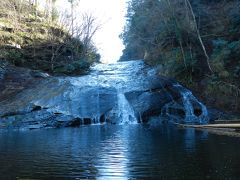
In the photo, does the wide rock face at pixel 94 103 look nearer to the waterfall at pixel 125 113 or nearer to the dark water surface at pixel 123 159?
the waterfall at pixel 125 113

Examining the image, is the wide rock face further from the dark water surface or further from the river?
the dark water surface

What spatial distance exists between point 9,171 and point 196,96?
22690 millimetres

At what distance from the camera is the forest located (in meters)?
30.6

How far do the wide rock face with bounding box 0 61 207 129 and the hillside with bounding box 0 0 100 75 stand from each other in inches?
192

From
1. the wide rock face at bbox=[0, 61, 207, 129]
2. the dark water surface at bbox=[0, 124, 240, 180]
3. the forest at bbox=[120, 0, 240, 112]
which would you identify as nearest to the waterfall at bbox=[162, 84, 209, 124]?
the wide rock face at bbox=[0, 61, 207, 129]

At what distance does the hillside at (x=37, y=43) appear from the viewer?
1511 inches

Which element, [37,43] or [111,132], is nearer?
[111,132]

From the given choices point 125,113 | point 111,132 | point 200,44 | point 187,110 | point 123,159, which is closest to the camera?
point 123,159

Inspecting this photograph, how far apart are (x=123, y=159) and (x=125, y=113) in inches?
683

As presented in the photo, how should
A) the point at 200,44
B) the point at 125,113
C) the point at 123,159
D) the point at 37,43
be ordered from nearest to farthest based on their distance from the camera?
the point at 123,159 → the point at 125,113 → the point at 200,44 → the point at 37,43

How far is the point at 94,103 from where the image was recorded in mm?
29703

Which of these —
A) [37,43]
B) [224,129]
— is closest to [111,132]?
[224,129]

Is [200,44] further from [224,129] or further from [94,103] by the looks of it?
[224,129]

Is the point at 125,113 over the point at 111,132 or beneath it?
over
